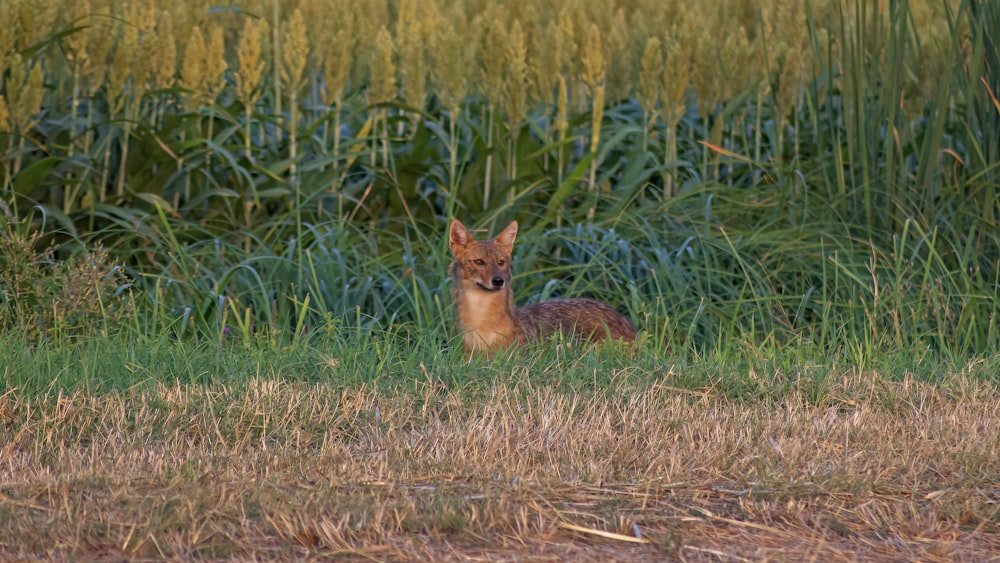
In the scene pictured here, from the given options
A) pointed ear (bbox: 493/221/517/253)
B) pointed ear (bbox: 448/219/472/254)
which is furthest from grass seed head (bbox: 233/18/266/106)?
pointed ear (bbox: 493/221/517/253)

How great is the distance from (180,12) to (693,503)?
5.92 m

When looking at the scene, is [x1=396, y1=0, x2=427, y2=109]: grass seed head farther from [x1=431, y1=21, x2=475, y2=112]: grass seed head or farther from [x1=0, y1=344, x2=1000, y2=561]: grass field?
[x1=0, y1=344, x2=1000, y2=561]: grass field

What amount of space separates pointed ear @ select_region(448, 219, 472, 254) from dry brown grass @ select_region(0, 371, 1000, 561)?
175cm

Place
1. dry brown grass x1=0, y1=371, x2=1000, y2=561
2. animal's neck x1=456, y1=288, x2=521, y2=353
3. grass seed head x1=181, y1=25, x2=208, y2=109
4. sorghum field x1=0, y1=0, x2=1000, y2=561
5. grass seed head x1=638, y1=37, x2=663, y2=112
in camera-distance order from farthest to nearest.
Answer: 1. grass seed head x1=638, y1=37, x2=663, y2=112
2. grass seed head x1=181, y1=25, x2=208, y2=109
3. animal's neck x1=456, y1=288, x2=521, y2=353
4. sorghum field x1=0, y1=0, x2=1000, y2=561
5. dry brown grass x1=0, y1=371, x2=1000, y2=561

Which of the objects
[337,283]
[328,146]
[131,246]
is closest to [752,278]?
[337,283]

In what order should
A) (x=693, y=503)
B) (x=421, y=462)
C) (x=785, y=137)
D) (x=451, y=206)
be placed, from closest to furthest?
(x=693, y=503) < (x=421, y=462) < (x=451, y=206) < (x=785, y=137)

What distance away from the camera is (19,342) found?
6074mm

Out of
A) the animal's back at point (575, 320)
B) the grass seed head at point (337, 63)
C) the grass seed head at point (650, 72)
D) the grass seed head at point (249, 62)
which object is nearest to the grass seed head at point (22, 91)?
the grass seed head at point (249, 62)

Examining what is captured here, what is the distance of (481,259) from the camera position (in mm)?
7008

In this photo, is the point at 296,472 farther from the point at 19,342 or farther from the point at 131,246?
the point at 131,246

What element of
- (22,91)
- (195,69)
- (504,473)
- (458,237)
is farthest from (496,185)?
(504,473)

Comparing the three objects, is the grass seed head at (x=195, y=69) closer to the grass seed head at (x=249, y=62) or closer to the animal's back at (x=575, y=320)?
the grass seed head at (x=249, y=62)

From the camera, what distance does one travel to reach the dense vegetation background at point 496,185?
707 cm

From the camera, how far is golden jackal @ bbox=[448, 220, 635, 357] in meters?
6.84
